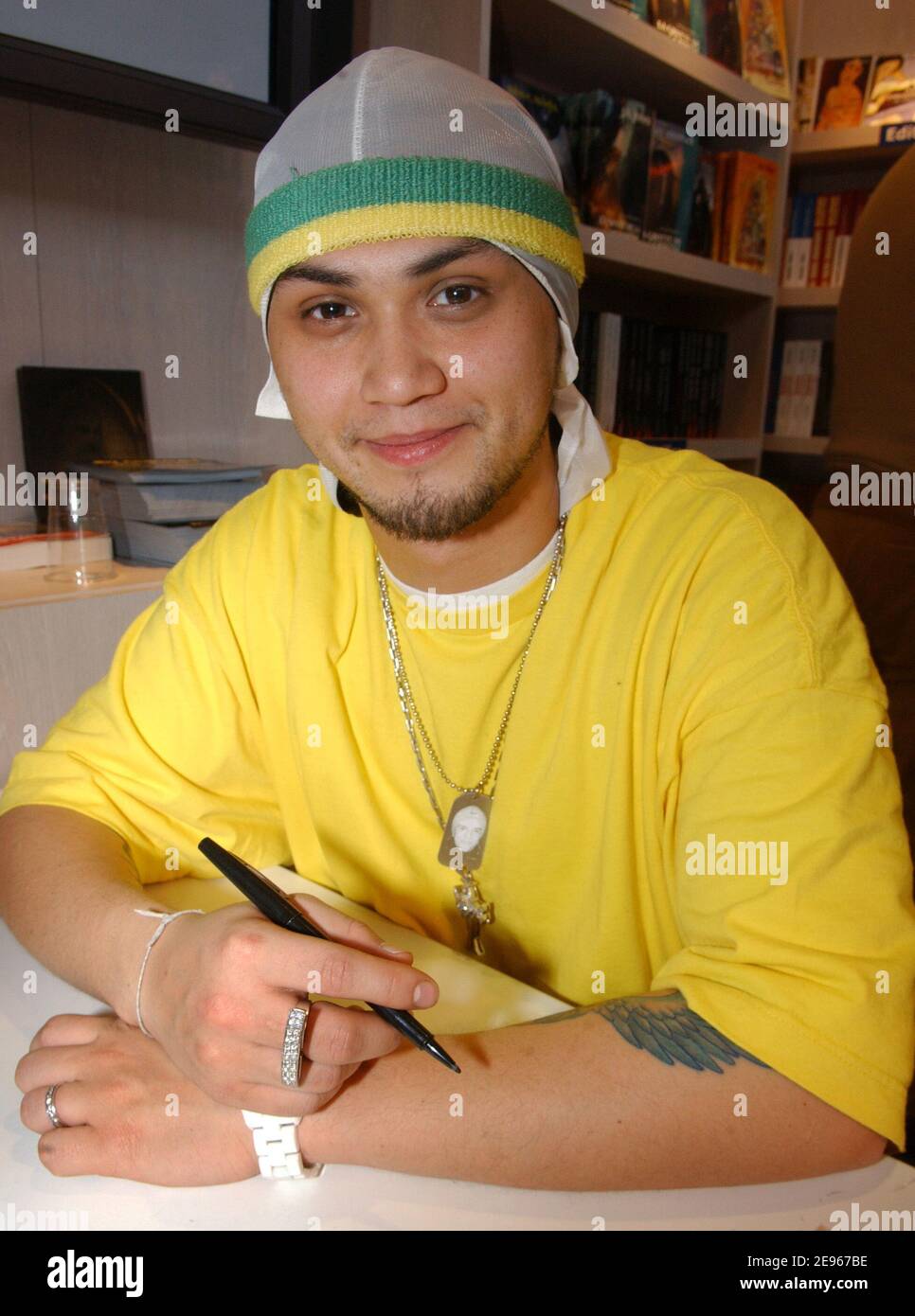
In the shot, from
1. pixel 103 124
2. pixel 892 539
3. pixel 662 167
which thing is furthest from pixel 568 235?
pixel 662 167

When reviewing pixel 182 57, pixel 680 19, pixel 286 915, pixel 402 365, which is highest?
pixel 680 19

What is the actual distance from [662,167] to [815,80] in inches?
33.8

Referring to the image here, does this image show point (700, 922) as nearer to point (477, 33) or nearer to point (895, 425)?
point (895, 425)

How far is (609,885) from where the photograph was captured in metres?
0.95

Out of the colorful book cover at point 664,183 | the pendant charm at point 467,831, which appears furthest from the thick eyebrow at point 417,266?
the colorful book cover at point 664,183

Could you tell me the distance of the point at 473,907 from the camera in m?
1.00

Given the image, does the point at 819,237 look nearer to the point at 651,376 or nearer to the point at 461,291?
the point at 651,376

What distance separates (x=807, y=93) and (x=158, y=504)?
2.36 m

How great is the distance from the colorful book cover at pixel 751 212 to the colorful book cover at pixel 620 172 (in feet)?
1.42

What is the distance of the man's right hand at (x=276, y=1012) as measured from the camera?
665 millimetres

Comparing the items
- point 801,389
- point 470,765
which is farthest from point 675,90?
point 470,765
